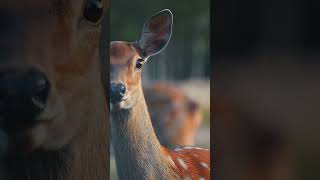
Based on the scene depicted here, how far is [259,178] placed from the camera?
11.6ft

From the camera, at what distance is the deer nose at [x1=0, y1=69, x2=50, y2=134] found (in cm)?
302

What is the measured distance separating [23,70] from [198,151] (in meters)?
0.95

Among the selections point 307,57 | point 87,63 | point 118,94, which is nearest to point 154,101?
point 118,94

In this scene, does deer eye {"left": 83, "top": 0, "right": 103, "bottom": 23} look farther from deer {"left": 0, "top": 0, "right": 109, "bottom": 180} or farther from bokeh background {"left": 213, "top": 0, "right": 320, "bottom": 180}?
bokeh background {"left": 213, "top": 0, "right": 320, "bottom": 180}

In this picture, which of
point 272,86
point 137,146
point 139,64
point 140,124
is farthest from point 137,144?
point 272,86

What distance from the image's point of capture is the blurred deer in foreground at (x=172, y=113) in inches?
123

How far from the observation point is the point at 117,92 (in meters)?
3.13

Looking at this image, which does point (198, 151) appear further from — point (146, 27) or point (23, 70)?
point (23, 70)

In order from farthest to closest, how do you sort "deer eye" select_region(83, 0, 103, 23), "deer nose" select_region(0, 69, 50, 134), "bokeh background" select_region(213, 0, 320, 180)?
"bokeh background" select_region(213, 0, 320, 180), "deer eye" select_region(83, 0, 103, 23), "deer nose" select_region(0, 69, 50, 134)

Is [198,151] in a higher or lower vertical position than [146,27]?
lower

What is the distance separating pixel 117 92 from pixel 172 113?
0.29 metres

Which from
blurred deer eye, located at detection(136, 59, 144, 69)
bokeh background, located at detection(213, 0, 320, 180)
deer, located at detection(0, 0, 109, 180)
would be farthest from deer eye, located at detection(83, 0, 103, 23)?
bokeh background, located at detection(213, 0, 320, 180)

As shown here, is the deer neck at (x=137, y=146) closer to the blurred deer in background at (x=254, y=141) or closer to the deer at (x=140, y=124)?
the deer at (x=140, y=124)

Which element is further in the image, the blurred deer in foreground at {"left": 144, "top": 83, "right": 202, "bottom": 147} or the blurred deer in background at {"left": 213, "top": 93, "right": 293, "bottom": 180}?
the blurred deer in background at {"left": 213, "top": 93, "right": 293, "bottom": 180}
